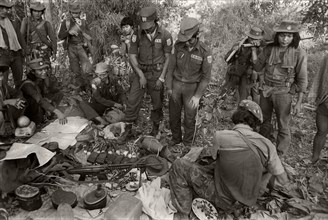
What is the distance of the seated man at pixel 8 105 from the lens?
5.25 meters

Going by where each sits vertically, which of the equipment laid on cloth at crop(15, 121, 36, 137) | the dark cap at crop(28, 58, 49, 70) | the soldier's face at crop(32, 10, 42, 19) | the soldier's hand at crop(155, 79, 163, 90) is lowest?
the equipment laid on cloth at crop(15, 121, 36, 137)

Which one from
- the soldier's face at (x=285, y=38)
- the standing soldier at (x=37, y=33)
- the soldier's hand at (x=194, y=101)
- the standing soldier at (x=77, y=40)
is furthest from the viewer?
the standing soldier at (x=77, y=40)

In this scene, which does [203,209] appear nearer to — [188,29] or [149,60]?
[188,29]

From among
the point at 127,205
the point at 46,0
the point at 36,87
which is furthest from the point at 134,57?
the point at 46,0

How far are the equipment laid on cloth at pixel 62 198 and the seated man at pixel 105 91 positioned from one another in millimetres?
2357

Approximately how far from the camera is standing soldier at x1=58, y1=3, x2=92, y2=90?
693 centimetres

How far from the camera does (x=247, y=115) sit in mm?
3617

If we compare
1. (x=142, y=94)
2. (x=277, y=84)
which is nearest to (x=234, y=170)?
(x=277, y=84)

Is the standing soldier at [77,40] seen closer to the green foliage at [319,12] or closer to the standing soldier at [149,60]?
the standing soldier at [149,60]

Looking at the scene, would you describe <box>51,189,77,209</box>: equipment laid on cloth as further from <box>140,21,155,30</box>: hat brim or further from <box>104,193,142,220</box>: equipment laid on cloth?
<box>140,21,155,30</box>: hat brim

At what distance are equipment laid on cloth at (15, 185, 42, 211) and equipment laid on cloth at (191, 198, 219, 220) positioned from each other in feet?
6.72

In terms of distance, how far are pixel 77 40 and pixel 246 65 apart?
393 centimetres

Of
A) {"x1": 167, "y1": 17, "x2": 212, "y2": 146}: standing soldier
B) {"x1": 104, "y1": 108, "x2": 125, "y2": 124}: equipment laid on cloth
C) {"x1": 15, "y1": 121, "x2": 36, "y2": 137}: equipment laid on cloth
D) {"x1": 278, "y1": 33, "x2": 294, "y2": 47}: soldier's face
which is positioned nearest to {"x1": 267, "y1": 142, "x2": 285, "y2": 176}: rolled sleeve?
{"x1": 167, "y1": 17, "x2": 212, "y2": 146}: standing soldier

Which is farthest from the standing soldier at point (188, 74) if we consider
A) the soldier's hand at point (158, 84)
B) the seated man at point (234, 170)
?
the seated man at point (234, 170)
